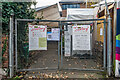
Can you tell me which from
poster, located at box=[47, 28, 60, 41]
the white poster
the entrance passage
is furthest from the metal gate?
the white poster

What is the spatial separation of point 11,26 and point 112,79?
396 cm

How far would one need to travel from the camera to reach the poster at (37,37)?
491 cm

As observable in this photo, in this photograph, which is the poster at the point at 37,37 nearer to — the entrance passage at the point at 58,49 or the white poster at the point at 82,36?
the entrance passage at the point at 58,49

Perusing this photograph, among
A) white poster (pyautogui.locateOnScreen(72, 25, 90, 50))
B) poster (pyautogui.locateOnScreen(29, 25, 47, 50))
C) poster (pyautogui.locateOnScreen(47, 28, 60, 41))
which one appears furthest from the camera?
poster (pyautogui.locateOnScreen(47, 28, 60, 41))

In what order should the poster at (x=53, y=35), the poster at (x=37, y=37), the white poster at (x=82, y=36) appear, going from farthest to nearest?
the poster at (x=53, y=35)
the white poster at (x=82, y=36)
the poster at (x=37, y=37)

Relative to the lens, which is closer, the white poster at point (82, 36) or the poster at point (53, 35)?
the white poster at point (82, 36)

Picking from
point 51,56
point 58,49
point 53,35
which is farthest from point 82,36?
point 51,56

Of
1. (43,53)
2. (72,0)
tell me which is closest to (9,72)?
(43,53)

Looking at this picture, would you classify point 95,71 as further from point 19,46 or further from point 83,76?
point 19,46

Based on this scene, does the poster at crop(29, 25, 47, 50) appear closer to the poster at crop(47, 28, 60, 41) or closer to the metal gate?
the metal gate

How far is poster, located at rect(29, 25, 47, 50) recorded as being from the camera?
4.91 metres

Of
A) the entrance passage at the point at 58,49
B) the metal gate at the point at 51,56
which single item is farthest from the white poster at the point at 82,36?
the metal gate at the point at 51,56

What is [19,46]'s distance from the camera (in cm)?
532

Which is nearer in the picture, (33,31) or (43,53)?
(33,31)
